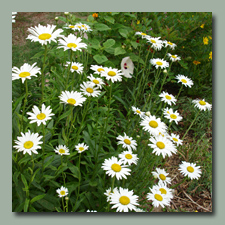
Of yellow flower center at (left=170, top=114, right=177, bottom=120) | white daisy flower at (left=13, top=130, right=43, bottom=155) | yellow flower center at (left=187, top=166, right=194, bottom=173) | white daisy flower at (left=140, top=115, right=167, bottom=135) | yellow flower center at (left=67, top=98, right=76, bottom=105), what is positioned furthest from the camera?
yellow flower center at (left=170, top=114, right=177, bottom=120)

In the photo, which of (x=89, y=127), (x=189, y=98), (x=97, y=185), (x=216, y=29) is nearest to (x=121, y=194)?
(x=97, y=185)

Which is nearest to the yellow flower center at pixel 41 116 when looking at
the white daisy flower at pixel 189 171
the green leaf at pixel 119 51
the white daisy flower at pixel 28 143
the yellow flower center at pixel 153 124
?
the white daisy flower at pixel 28 143

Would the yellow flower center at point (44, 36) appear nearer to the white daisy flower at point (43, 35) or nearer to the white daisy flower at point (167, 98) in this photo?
the white daisy flower at point (43, 35)

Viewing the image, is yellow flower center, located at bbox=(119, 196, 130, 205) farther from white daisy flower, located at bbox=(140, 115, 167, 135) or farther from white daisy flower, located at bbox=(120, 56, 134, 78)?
white daisy flower, located at bbox=(120, 56, 134, 78)

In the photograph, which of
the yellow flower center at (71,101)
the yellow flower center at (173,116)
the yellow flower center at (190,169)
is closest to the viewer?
the yellow flower center at (71,101)

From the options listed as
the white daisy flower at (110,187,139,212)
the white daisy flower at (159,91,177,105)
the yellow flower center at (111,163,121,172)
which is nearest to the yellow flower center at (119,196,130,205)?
the white daisy flower at (110,187,139,212)

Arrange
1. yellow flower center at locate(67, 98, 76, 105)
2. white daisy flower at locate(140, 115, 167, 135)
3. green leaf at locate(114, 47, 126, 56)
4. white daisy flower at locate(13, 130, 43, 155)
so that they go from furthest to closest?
green leaf at locate(114, 47, 126, 56)
white daisy flower at locate(140, 115, 167, 135)
yellow flower center at locate(67, 98, 76, 105)
white daisy flower at locate(13, 130, 43, 155)

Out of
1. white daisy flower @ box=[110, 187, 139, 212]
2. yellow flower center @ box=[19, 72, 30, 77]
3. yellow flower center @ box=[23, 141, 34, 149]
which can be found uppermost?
yellow flower center @ box=[19, 72, 30, 77]

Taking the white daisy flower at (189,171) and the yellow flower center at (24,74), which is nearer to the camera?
the yellow flower center at (24,74)

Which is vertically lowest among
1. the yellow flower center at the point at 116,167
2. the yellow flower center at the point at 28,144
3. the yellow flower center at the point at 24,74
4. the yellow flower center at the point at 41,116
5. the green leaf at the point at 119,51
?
the yellow flower center at the point at 116,167

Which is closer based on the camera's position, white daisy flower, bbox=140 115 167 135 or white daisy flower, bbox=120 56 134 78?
white daisy flower, bbox=140 115 167 135

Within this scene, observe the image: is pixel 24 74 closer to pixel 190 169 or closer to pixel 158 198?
pixel 158 198

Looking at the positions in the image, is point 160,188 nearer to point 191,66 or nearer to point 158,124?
point 158,124
